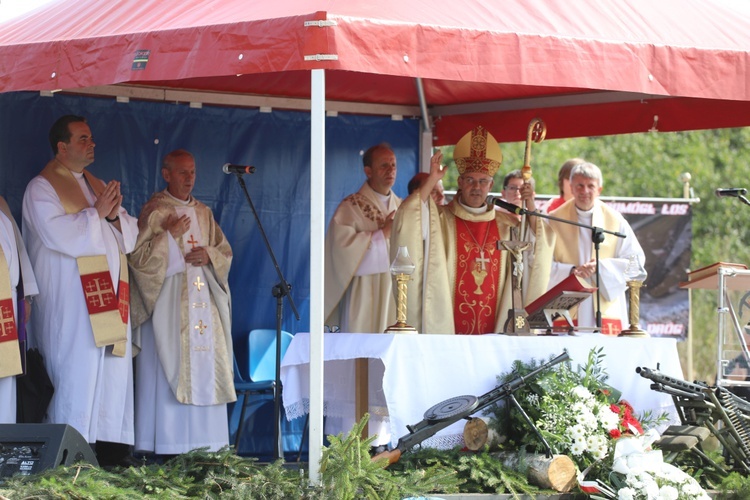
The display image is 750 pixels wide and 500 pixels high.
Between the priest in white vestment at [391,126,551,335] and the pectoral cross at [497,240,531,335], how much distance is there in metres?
0.18

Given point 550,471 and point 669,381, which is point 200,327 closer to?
point 550,471

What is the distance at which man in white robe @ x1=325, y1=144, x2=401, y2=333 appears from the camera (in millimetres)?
8758

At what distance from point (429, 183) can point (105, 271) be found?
6.97 feet

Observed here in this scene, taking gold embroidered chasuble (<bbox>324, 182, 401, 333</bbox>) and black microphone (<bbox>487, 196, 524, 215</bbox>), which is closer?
black microphone (<bbox>487, 196, 524, 215</bbox>)

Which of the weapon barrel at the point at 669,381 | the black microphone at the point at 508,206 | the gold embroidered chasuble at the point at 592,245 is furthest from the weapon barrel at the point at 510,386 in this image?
the gold embroidered chasuble at the point at 592,245

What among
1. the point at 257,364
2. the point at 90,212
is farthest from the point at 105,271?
the point at 257,364

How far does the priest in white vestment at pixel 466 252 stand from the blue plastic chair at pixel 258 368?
1647 millimetres

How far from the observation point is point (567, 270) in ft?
29.4

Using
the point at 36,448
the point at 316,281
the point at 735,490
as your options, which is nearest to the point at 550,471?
the point at 735,490

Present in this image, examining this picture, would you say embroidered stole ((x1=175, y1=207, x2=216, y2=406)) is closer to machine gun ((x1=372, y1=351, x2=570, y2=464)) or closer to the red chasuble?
the red chasuble

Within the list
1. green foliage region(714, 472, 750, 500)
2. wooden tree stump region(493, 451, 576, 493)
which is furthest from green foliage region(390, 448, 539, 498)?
green foliage region(714, 472, 750, 500)

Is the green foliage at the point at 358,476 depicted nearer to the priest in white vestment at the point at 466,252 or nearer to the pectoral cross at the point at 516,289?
the pectoral cross at the point at 516,289

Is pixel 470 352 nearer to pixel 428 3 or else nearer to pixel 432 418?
pixel 432 418

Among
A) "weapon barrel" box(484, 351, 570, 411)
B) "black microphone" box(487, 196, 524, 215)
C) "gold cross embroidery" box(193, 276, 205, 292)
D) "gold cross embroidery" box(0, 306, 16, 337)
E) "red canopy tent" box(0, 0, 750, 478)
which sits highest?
"red canopy tent" box(0, 0, 750, 478)
